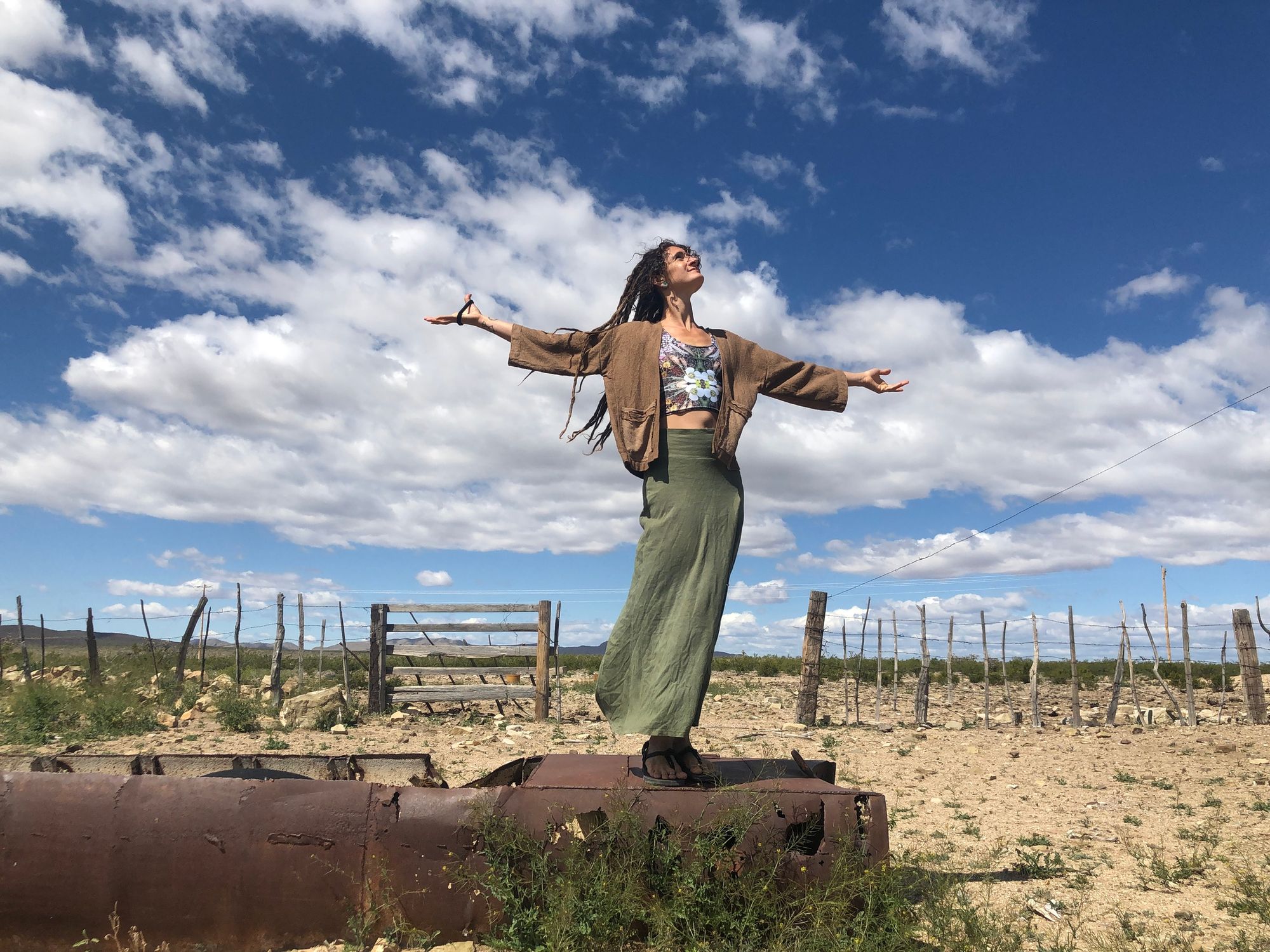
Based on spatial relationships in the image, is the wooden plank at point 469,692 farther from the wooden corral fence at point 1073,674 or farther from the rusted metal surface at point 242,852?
the rusted metal surface at point 242,852

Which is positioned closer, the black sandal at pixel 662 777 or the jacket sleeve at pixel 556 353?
the black sandal at pixel 662 777

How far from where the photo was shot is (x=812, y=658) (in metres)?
12.4

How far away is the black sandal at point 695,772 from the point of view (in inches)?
118

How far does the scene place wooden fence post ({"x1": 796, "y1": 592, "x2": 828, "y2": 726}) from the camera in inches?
484

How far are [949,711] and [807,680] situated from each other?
263 inches

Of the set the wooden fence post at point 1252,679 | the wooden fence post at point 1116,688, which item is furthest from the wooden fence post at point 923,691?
the wooden fence post at point 1252,679

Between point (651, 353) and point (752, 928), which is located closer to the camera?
point (752, 928)

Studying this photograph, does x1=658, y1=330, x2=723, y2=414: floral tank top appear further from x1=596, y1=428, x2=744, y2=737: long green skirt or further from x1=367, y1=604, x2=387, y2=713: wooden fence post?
x1=367, y1=604, x2=387, y2=713: wooden fence post

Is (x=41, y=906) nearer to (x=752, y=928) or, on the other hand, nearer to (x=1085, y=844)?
(x=752, y=928)

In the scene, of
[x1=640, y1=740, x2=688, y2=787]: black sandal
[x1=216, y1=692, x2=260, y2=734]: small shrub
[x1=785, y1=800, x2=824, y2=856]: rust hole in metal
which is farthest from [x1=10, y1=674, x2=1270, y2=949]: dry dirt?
[x1=640, y1=740, x2=688, y2=787]: black sandal

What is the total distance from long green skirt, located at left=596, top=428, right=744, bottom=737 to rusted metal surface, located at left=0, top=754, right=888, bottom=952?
1.36 ft

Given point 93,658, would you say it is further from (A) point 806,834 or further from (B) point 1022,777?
(A) point 806,834

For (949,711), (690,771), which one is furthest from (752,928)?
(949,711)

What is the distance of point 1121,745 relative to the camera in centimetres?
1017
